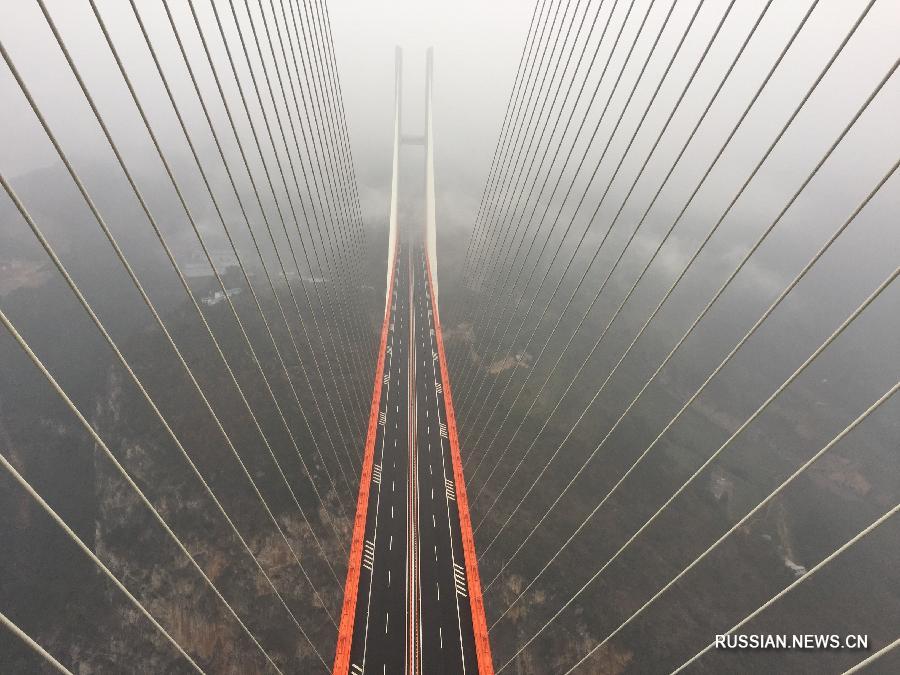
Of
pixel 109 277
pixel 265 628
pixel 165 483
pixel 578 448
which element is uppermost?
pixel 109 277

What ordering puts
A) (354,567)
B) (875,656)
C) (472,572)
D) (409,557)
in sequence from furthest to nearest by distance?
(409,557) < (472,572) < (354,567) < (875,656)

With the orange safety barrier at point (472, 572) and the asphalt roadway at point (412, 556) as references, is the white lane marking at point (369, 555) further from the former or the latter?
the orange safety barrier at point (472, 572)

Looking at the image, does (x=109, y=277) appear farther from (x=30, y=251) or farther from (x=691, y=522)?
(x=691, y=522)

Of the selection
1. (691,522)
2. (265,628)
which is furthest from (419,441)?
(691,522)

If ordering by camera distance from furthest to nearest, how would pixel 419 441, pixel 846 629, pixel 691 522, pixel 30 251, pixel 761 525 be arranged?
pixel 30 251 < pixel 761 525 < pixel 691 522 < pixel 846 629 < pixel 419 441

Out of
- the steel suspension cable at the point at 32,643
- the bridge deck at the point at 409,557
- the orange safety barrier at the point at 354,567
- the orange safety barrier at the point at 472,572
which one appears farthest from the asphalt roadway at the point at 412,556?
the steel suspension cable at the point at 32,643

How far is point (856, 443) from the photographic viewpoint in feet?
514

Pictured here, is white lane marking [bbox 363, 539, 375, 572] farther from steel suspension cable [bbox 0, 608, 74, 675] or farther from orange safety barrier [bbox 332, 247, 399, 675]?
steel suspension cable [bbox 0, 608, 74, 675]

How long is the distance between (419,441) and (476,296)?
115380 mm

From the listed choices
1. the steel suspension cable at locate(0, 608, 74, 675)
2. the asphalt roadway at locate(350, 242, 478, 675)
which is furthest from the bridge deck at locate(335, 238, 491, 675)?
the steel suspension cable at locate(0, 608, 74, 675)

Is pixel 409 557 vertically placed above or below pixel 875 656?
above

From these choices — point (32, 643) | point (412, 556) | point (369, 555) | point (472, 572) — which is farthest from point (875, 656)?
point (369, 555)

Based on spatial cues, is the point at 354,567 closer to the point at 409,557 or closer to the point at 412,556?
the point at 409,557

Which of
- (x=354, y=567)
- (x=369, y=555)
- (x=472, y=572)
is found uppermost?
(x=369, y=555)
